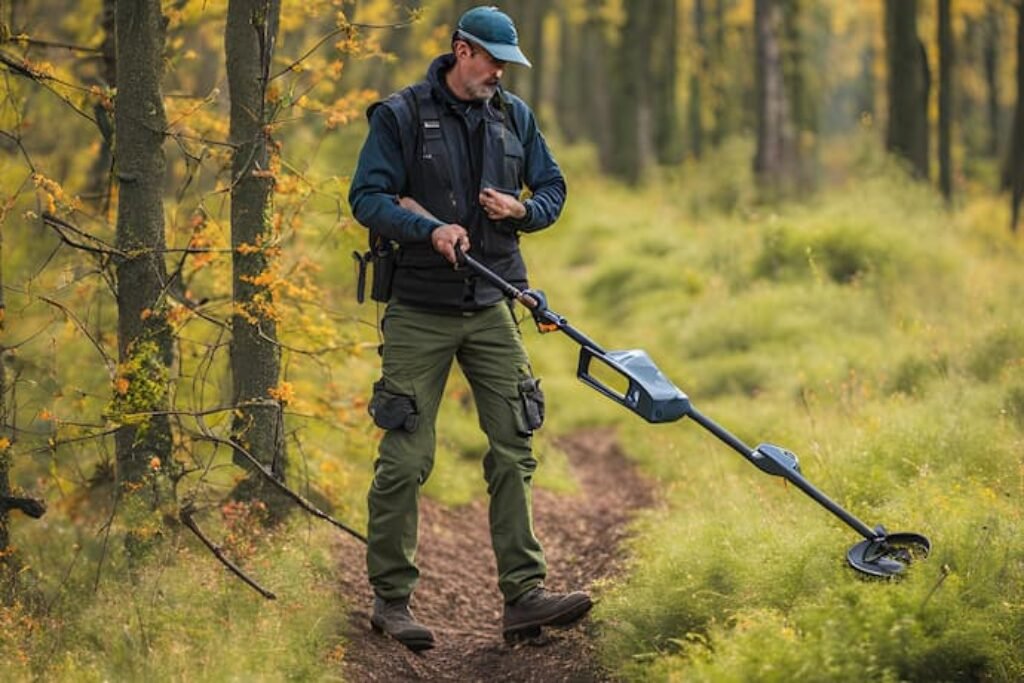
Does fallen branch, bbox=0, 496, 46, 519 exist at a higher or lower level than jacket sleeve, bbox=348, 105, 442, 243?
lower

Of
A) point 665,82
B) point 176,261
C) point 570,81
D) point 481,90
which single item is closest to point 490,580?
point 176,261

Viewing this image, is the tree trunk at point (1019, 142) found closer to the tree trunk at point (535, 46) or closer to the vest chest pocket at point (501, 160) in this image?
the vest chest pocket at point (501, 160)

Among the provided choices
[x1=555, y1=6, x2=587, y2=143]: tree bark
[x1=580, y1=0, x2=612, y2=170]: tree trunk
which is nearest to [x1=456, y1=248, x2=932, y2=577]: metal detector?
[x1=580, y1=0, x2=612, y2=170]: tree trunk

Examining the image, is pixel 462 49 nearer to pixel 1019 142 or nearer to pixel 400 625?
pixel 400 625

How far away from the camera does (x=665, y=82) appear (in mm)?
29281

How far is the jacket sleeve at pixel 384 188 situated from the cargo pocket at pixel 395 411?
0.67 m

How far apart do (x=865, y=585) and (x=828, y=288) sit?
291 inches

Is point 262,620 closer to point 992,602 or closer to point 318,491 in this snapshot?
point 318,491

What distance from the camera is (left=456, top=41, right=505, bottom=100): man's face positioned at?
5.09m

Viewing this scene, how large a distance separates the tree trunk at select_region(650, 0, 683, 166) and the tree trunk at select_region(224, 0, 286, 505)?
21252 millimetres

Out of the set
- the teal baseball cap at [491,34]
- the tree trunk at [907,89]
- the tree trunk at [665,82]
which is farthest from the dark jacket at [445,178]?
the tree trunk at [665,82]

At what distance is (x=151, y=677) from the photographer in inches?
180

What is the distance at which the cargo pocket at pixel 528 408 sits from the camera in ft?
17.6

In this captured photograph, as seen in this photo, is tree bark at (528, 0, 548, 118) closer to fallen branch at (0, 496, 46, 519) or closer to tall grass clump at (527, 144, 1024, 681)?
tall grass clump at (527, 144, 1024, 681)
